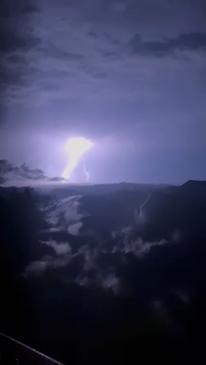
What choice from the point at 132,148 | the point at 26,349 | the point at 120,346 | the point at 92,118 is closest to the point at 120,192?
the point at 132,148

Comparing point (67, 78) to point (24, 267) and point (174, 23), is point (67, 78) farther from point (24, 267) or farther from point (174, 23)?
point (24, 267)

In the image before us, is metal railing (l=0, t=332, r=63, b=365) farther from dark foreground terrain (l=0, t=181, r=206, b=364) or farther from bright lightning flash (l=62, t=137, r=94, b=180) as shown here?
bright lightning flash (l=62, t=137, r=94, b=180)

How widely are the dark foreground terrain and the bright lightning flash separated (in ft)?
0.28

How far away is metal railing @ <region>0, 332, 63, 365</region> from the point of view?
2015 mm

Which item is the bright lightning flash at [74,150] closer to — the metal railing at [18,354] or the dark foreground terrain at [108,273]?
the dark foreground terrain at [108,273]

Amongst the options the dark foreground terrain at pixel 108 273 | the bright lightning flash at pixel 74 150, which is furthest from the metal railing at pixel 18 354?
the bright lightning flash at pixel 74 150

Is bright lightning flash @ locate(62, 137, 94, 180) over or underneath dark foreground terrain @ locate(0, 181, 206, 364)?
over

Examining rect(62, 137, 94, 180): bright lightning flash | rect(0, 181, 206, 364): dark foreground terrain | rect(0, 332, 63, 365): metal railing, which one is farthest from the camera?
rect(62, 137, 94, 180): bright lightning flash

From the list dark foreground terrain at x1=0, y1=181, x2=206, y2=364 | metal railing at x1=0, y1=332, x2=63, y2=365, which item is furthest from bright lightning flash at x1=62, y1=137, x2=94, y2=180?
metal railing at x1=0, y1=332, x2=63, y2=365

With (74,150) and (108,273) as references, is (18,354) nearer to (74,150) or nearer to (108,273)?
(108,273)

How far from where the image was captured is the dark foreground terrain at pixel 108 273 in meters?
1.78

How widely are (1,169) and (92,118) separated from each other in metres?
0.66

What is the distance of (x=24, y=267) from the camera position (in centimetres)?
231

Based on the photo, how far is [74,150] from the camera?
2.16 meters
